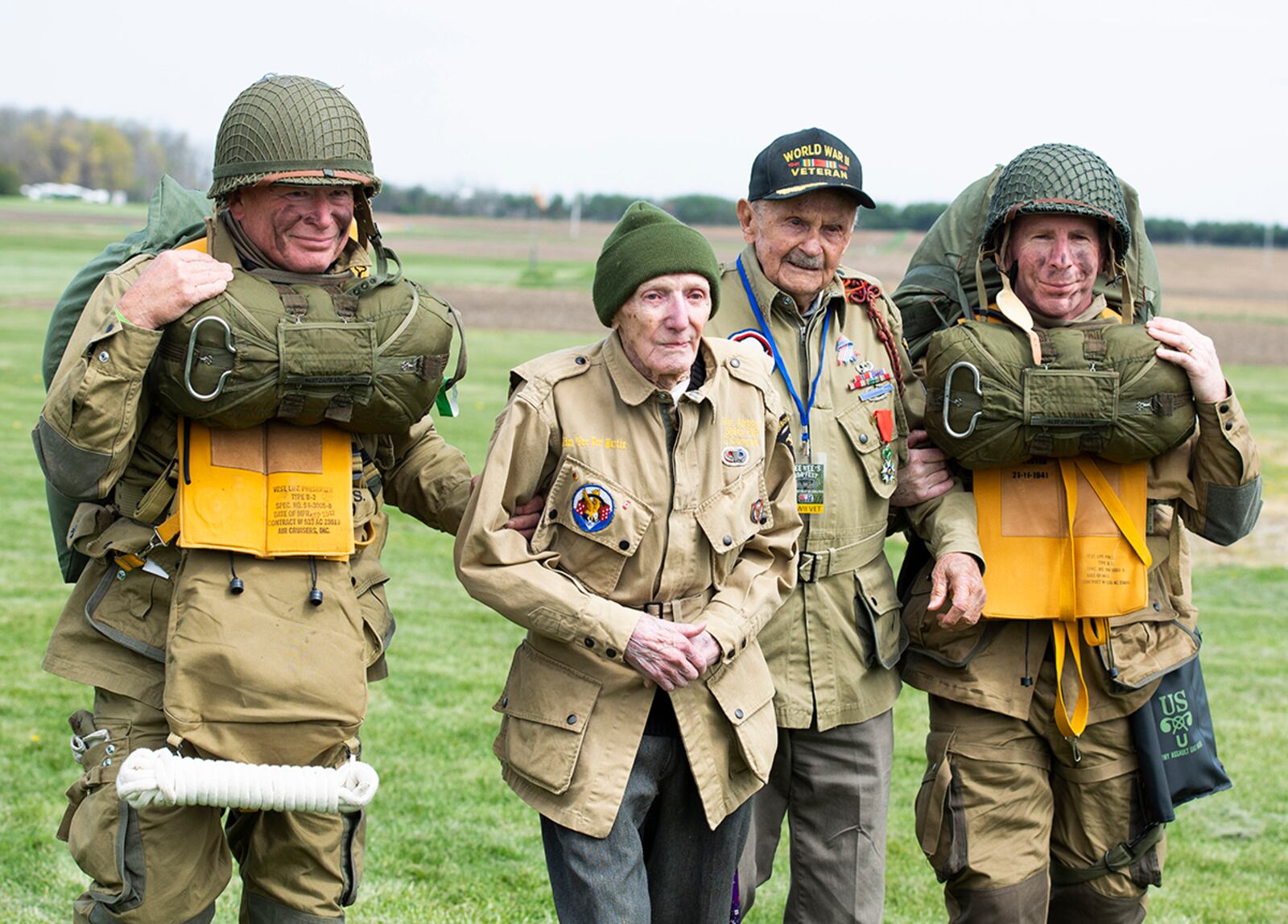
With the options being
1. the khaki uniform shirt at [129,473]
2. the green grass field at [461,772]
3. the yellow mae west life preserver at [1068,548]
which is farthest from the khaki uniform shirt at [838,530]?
the green grass field at [461,772]

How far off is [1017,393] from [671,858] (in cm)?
167

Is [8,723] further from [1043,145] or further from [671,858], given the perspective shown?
[1043,145]

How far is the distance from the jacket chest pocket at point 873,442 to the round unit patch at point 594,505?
1002mm

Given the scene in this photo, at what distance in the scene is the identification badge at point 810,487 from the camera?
4.58 m

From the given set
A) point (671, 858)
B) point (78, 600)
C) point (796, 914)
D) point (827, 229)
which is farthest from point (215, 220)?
point (796, 914)

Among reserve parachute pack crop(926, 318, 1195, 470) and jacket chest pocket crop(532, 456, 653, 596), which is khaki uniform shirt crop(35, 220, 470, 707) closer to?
jacket chest pocket crop(532, 456, 653, 596)

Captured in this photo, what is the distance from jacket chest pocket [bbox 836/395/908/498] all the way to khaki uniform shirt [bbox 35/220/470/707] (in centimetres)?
121

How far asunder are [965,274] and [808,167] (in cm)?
63

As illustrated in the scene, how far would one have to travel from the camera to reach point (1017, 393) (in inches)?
170

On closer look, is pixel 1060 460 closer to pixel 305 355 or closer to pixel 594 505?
pixel 594 505

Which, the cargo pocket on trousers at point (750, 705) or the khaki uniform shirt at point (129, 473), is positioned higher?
the khaki uniform shirt at point (129, 473)

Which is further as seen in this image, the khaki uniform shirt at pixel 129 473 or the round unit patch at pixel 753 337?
the round unit patch at pixel 753 337

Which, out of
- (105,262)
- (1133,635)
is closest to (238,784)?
(105,262)

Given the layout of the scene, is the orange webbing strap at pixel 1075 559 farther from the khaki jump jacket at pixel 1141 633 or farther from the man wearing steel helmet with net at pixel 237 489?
the man wearing steel helmet with net at pixel 237 489
